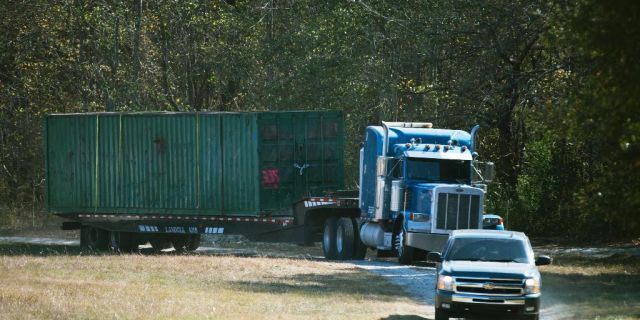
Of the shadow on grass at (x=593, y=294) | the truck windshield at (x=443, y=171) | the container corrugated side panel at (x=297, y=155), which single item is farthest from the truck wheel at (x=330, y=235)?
the shadow on grass at (x=593, y=294)

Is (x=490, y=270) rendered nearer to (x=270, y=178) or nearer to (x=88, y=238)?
(x=270, y=178)

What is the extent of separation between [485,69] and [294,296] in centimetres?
1837

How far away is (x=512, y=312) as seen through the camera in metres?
17.1

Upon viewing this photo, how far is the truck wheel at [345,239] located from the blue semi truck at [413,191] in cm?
36

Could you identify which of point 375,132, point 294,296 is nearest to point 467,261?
point 294,296

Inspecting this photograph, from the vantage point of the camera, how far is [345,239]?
31.5 metres

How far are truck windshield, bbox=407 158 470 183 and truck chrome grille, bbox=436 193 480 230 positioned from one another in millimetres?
1093

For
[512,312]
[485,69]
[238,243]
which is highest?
[485,69]

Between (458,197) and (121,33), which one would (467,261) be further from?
(121,33)

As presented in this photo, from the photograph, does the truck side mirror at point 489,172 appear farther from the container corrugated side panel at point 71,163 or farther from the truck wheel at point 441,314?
the container corrugated side panel at point 71,163

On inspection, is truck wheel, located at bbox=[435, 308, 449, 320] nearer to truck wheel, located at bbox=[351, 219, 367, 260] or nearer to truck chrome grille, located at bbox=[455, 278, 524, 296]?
truck chrome grille, located at bbox=[455, 278, 524, 296]

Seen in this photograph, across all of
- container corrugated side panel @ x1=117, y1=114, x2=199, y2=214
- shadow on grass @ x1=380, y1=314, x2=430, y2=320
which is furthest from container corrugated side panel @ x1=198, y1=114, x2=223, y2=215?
shadow on grass @ x1=380, y1=314, x2=430, y2=320

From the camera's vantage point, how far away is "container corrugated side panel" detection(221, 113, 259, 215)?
3161 cm

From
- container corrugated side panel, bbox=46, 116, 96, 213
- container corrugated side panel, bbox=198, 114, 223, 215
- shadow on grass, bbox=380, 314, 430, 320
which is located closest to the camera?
shadow on grass, bbox=380, 314, 430, 320
